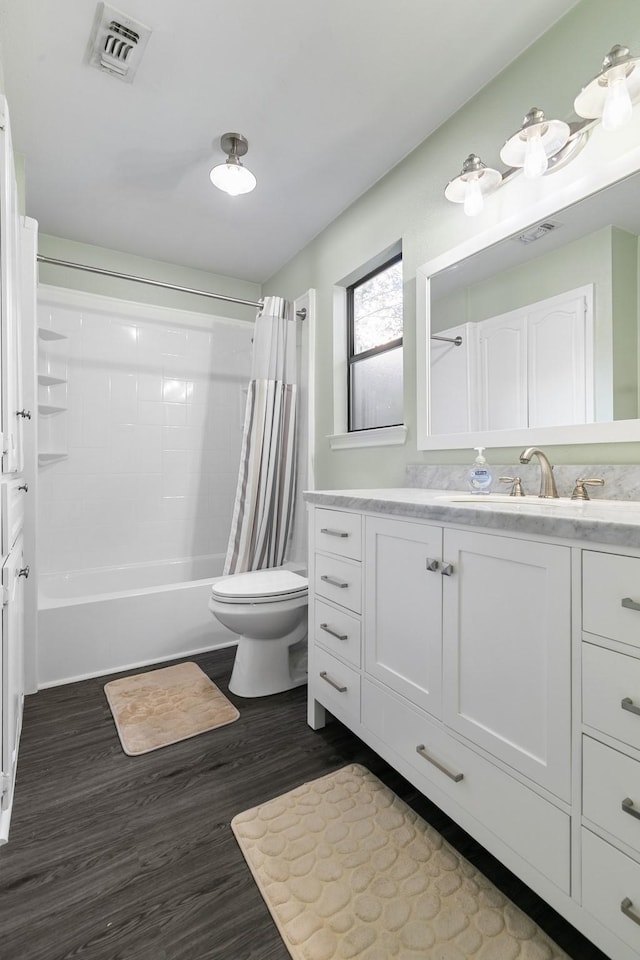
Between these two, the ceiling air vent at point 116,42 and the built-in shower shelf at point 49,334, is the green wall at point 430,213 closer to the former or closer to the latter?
the ceiling air vent at point 116,42

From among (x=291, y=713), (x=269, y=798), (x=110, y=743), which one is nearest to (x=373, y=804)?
(x=269, y=798)

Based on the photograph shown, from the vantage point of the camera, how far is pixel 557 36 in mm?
1398

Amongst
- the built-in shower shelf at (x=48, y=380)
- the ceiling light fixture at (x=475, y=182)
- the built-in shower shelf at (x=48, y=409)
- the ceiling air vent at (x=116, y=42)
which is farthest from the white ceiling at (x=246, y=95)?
the built-in shower shelf at (x=48, y=409)

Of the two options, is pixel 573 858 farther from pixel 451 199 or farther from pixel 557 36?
pixel 557 36

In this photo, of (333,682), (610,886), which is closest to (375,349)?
(333,682)

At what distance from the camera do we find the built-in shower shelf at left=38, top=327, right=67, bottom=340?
2613mm

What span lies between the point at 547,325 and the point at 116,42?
1.67m

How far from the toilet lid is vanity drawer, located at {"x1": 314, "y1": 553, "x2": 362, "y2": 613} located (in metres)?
0.31

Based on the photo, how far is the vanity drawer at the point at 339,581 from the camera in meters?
1.43

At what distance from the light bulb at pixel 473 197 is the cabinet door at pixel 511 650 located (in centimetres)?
118

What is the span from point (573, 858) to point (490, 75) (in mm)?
2257

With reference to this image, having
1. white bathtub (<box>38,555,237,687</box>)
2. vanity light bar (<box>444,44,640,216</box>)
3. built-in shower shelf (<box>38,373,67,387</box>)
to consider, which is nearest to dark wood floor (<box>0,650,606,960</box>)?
white bathtub (<box>38,555,237,687</box>)

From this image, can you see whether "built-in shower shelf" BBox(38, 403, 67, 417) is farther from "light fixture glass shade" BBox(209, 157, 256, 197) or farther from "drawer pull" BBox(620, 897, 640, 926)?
"drawer pull" BBox(620, 897, 640, 926)

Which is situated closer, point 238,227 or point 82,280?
point 238,227
